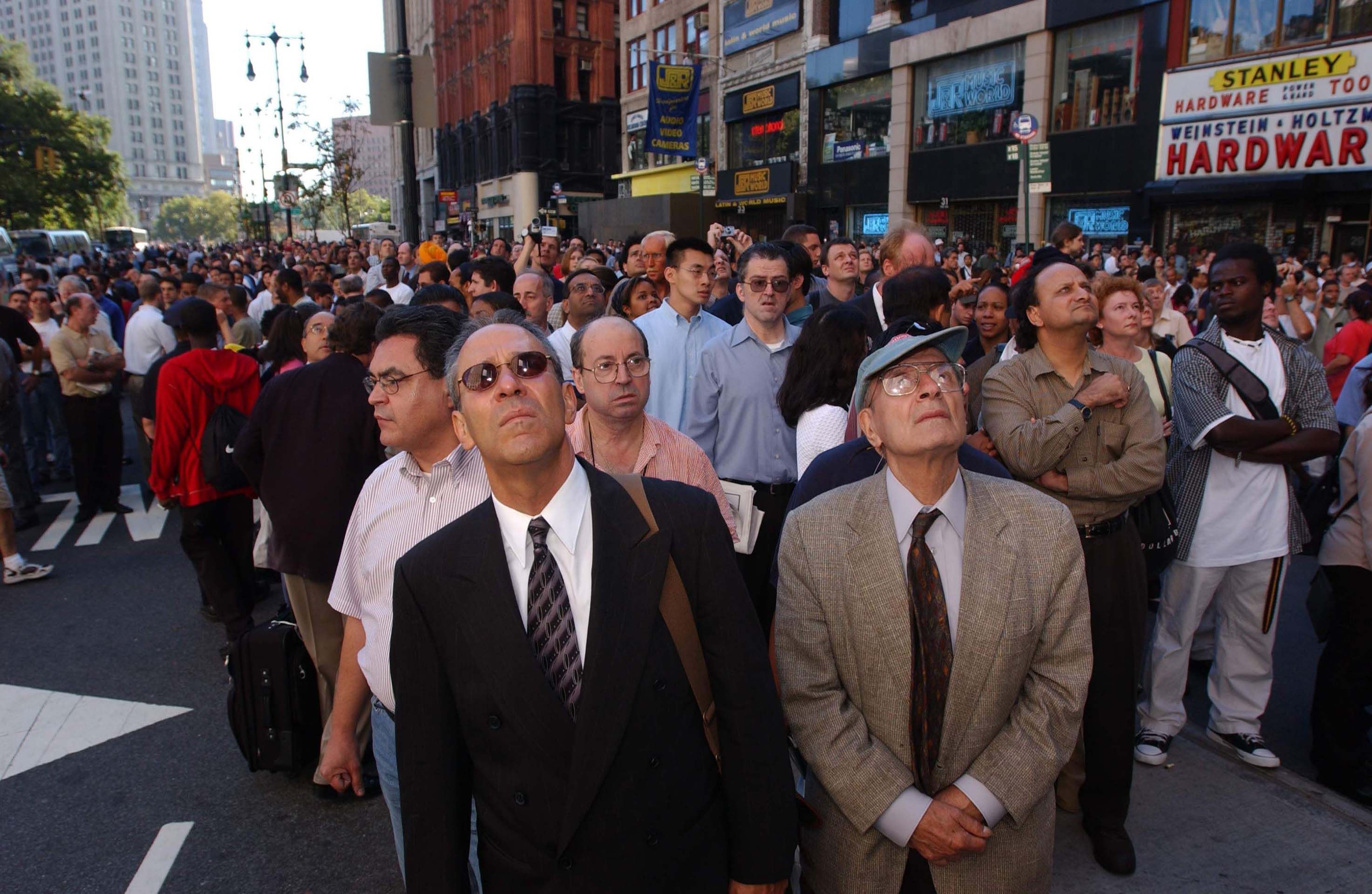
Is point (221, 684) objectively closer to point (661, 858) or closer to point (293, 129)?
point (661, 858)

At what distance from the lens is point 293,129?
39000 millimetres

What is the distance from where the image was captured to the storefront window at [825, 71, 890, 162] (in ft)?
95.7

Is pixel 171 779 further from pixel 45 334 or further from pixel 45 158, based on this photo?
pixel 45 158

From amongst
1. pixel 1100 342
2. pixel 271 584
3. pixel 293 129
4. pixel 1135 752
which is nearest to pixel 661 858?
pixel 1135 752

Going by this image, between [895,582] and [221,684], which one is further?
[221,684]

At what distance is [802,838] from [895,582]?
81cm

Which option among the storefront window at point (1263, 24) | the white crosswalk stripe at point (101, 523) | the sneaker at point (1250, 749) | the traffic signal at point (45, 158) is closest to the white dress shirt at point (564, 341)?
the sneaker at point (1250, 749)

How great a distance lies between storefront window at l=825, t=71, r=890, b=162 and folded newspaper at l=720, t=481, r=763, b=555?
89.1ft

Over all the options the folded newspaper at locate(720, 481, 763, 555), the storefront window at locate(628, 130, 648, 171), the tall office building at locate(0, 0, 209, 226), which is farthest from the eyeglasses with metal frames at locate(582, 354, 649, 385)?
the tall office building at locate(0, 0, 209, 226)

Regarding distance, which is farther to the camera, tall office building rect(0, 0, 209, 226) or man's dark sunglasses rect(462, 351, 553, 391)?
tall office building rect(0, 0, 209, 226)

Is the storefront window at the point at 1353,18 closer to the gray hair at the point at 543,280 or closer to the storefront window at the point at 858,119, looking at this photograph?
the storefront window at the point at 858,119

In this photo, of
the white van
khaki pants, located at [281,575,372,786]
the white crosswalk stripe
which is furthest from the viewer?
the white van

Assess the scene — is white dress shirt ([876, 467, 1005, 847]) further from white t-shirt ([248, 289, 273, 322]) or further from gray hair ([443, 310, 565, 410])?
white t-shirt ([248, 289, 273, 322])

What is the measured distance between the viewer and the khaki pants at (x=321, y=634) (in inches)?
164
